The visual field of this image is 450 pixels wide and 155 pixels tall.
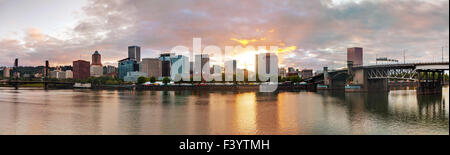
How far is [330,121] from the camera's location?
110 ft

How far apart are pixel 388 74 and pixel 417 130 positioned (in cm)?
8832
